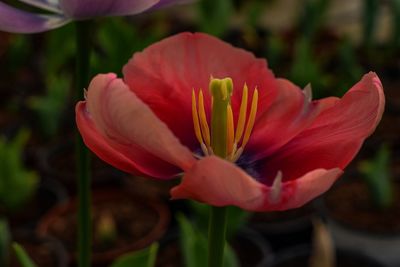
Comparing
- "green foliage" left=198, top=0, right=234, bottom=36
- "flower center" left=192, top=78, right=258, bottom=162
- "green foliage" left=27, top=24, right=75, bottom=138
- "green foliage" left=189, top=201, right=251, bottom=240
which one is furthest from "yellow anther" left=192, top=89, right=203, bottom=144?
"green foliage" left=198, top=0, right=234, bottom=36

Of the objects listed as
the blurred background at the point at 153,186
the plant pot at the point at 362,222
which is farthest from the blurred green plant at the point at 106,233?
Answer: the plant pot at the point at 362,222

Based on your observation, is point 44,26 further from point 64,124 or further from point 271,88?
point 64,124

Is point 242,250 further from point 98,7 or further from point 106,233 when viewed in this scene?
point 98,7

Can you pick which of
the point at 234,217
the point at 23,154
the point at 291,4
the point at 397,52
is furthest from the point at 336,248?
the point at 291,4

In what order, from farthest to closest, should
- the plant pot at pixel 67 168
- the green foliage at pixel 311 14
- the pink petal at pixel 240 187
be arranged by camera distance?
1. the green foliage at pixel 311 14
2. the plant pot at pixel 67 168
3. the pink petal at pixel 240 187

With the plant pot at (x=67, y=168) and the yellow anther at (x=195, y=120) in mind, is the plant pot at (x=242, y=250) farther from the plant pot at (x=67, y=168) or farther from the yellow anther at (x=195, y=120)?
the yellow anther at (x=195, y=120)

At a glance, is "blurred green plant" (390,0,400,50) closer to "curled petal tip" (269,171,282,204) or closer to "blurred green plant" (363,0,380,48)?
"blurred green plant" (363,0,380,48)
